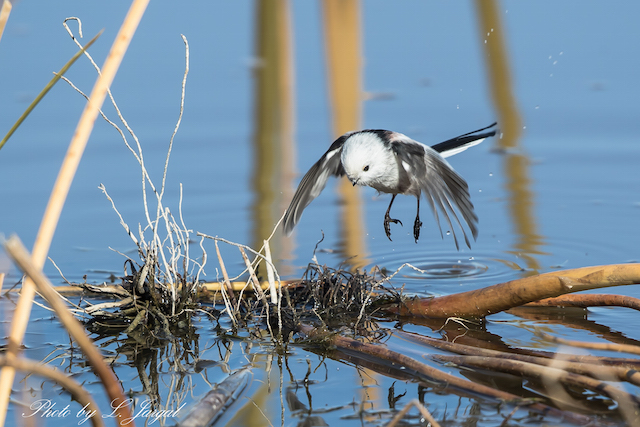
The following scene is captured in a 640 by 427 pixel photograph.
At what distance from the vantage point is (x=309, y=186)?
167 inches

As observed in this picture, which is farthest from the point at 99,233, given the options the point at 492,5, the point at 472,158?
the point at 492,5

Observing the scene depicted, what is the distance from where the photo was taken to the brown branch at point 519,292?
122 inches

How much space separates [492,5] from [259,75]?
2611 millimetres

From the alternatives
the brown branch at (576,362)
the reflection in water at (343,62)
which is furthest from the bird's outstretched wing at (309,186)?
the reflection in water at (343,62)

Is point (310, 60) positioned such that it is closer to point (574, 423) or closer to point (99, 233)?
point (99, 233)

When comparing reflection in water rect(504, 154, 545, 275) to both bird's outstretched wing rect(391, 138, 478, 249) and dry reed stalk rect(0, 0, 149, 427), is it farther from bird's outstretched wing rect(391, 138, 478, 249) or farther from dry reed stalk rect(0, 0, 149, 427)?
dry reed stalk rect(0, 0, 149, 427)

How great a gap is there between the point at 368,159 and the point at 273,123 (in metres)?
3.17

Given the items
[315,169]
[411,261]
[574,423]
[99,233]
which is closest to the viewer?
[574,423]

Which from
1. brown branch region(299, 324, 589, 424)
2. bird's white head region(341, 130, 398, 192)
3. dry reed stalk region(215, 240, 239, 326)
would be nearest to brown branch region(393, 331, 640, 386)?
brown branch region(299, 324, 589, 424)

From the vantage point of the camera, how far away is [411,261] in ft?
15.4

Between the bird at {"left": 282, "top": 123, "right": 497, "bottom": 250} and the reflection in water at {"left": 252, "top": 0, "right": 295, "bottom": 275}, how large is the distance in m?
0.68

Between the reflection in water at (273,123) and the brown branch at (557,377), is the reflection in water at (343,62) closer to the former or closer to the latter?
the reflection in water at (273,123)

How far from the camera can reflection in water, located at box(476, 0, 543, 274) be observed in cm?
497

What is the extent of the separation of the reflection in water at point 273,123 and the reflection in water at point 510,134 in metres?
1.59
